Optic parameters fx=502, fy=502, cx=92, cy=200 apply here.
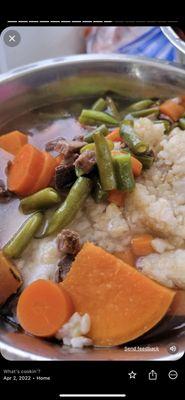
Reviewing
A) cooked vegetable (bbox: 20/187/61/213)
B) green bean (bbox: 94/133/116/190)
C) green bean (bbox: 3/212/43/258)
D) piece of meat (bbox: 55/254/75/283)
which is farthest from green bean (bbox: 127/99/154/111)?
piece of meat (bbox: 55/254/75/283)

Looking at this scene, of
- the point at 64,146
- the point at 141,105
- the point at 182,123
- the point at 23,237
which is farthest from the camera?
the point at 141,105

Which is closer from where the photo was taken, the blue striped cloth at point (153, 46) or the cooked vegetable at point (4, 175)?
the cooked vegetable at point (4, 175)

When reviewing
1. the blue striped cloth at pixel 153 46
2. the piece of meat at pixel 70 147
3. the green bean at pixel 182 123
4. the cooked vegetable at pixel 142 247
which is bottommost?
the cooked vegetable at pixel 142 247

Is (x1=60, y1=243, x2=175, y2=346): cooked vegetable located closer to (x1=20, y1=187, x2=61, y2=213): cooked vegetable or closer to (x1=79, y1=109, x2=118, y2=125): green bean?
(x1=20, y1=187, x2=61, y2=213): cooked vegetable

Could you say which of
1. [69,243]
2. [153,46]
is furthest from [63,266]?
[153,46]

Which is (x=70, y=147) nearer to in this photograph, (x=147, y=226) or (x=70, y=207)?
(x=70, y=207)

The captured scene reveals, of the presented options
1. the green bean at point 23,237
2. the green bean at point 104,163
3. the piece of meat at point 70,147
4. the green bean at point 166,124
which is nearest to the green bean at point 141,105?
the green bean at point 166,124

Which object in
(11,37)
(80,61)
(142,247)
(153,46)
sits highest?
(11,37)

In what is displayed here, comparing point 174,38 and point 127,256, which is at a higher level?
point 174,38

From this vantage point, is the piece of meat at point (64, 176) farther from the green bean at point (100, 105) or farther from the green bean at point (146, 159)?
the green bean at point (100, 105)
